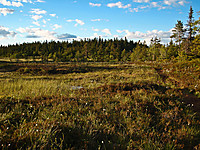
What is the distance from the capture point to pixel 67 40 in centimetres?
11731

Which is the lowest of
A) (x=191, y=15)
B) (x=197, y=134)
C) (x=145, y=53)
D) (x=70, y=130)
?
(x=197, y=134)

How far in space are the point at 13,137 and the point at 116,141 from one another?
2250 millimetres

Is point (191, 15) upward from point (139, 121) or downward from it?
upward

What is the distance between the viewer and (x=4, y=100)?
18.3 feet

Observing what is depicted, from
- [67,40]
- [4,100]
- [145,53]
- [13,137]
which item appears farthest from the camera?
[67,40]

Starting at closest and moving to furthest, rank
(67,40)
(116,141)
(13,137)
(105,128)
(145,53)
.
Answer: (13,137), (116,141), (105,128), (145,53), (67,40)

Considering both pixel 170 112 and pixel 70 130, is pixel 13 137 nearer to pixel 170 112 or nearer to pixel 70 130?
pixel 70 130

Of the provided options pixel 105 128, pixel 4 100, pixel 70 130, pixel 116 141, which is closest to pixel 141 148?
pixel 116 141

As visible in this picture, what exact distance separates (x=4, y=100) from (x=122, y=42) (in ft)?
385

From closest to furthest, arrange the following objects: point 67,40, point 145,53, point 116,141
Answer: point 116,141, point 145,53, point 67,40

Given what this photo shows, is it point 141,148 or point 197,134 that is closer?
point 141,148

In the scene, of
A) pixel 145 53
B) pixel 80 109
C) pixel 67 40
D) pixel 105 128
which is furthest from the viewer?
pixel 67 40

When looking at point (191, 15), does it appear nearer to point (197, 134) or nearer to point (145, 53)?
point (145, 53)

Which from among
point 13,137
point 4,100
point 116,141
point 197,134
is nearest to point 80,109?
point 116,141
